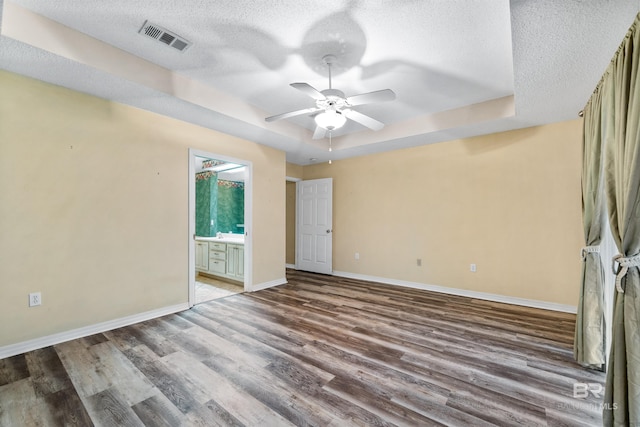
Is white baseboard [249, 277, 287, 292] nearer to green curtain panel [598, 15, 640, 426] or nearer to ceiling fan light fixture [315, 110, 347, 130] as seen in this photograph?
ceiling fan light fixture [315, 110, 347, 130]

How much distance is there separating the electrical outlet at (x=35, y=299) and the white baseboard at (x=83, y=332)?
13.0 inches

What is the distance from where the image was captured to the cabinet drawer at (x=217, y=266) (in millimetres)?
5070

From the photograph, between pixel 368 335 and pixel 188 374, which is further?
pixel 368 335

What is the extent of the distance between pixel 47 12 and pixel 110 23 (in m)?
0.40

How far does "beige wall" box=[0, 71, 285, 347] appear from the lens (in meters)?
2.37

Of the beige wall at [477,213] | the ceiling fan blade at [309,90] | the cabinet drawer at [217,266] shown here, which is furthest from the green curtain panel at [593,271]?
the cabinet drawer at [217,266]

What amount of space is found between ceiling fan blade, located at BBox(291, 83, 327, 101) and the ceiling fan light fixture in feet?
0.65

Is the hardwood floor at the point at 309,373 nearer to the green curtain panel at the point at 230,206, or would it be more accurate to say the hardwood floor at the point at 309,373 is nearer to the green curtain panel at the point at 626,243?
the green curtain panel at the point at 626,243

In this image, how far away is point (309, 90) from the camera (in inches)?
87.7

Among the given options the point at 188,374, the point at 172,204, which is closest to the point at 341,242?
the point at 172,204

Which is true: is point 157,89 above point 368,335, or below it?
above

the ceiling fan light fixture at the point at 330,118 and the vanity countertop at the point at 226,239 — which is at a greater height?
the ceiling fan light fixture at the point at 330,118

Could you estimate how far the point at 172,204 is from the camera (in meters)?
3.41

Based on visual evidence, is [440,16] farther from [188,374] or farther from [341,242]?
[341,242]
